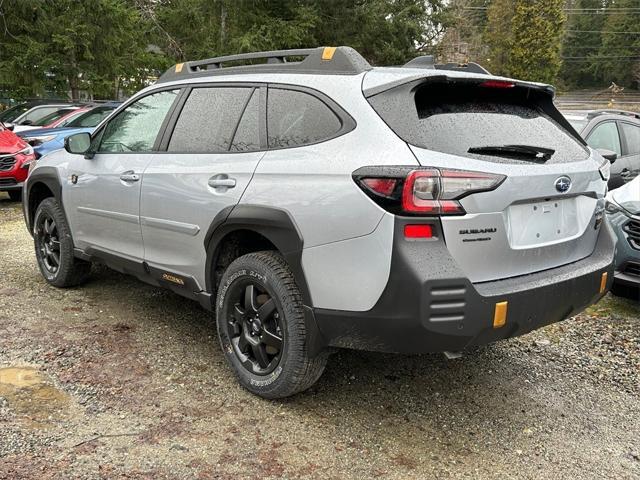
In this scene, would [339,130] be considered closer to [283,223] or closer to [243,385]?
[283,223]

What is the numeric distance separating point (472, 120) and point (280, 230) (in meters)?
1.08

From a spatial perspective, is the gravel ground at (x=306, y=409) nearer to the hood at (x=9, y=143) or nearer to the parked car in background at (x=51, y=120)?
the hood at (x=9, y=143)

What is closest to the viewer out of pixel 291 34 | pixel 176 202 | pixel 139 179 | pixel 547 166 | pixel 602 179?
pixel 547 166

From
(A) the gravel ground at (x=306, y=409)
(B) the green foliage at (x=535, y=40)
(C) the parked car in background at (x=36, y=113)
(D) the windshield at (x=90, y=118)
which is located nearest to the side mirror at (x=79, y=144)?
(A) the gravel ground at (x=306, y=409)

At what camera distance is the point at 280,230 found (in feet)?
9.51

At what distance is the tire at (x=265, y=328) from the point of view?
9.53 feet

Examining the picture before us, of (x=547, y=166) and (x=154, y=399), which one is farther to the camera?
(x=154, y=399)

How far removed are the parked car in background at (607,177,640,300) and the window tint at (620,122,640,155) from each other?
121 inches

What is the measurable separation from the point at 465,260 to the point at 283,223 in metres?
0.89

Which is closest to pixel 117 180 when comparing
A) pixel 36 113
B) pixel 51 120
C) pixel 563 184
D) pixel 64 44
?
pixel 563 184

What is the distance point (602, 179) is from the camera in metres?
Result: 3.16

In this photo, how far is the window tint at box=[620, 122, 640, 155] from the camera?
7527 mm

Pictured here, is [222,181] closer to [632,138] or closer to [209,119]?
[209,119]

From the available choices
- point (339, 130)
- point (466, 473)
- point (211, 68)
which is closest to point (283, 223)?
point (339, 130)
